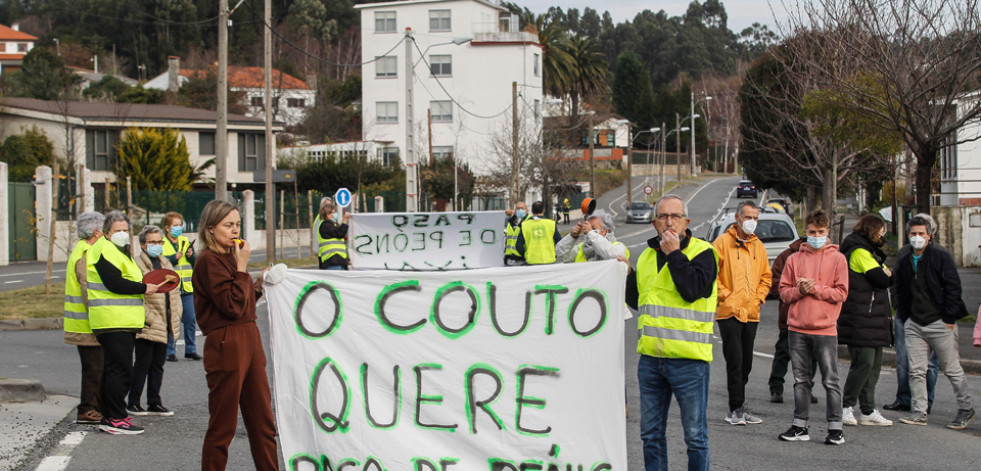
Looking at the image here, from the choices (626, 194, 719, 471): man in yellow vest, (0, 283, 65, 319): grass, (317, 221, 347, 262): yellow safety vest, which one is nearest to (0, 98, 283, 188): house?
(0, 283, 65, 319): grass

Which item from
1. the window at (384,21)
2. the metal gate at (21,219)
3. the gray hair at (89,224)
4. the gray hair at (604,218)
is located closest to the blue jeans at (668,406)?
the gray hair at (604,218)

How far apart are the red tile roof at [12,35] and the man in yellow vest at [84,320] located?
115m

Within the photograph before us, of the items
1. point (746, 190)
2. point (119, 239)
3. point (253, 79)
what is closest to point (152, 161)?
point (119, 239)

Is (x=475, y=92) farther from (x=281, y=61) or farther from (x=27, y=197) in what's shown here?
(x=27, y=197)

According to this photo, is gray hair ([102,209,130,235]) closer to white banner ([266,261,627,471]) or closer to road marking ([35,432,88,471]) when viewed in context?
road marking ([35,432,88,471])

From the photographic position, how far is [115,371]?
7.86 meters

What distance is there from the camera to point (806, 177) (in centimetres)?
3638

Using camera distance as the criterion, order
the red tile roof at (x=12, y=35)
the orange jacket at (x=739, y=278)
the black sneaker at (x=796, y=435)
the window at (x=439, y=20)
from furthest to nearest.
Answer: the red tile roof at (x=12, y=35) < the window at (x=439, y=20) < the orange jacket at (x=739, y=278) < the black sneaker at (x=796, y=435)

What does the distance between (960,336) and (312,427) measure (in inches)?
426

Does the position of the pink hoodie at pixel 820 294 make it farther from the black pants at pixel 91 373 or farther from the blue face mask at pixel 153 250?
the blue face mask at pixel 153 250

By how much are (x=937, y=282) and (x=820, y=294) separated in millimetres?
1442

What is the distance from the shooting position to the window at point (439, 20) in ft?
230

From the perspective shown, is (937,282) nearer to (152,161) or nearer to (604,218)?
(604,218)

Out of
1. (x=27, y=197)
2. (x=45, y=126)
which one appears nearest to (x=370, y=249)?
(x=27, y=197)
